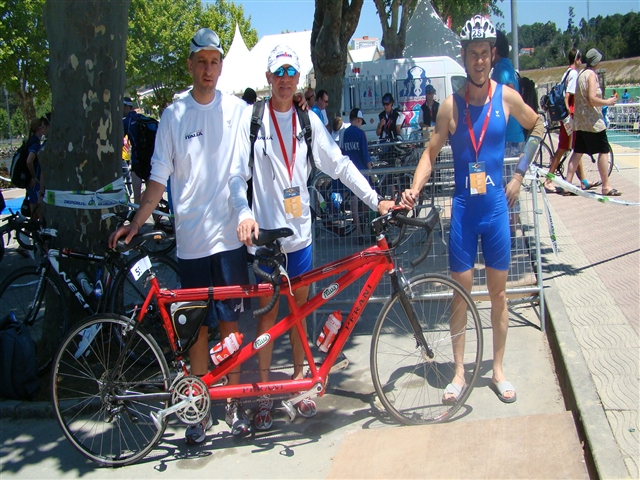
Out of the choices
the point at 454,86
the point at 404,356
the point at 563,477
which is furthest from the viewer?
the point at 454,86

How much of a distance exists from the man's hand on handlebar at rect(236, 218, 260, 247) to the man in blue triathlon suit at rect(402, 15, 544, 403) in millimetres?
940

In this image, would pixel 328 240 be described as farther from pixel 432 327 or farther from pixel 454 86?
pixel 454 86

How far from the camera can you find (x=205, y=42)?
3.88 m

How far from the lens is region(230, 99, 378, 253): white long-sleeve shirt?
400 cm

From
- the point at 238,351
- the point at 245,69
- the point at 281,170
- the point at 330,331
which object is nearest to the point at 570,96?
the point at 281,170

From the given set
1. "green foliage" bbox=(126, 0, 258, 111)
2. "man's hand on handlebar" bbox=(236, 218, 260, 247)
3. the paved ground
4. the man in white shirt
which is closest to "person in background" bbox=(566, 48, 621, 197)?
the paved ground

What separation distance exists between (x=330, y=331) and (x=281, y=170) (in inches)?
42.3

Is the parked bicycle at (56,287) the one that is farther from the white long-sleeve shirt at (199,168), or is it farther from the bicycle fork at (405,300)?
the bicycle fork at (405,300)

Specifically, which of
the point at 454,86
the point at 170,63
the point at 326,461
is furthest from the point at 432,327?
the point at 170,63

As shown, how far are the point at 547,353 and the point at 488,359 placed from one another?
46cm

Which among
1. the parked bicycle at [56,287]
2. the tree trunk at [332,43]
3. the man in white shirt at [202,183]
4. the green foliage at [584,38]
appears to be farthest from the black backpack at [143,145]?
the green foliage at [584,38]

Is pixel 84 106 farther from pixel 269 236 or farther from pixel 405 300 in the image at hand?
pixel 405 300

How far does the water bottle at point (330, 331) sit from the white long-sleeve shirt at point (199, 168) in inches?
31.4

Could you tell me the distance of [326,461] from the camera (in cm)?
378
